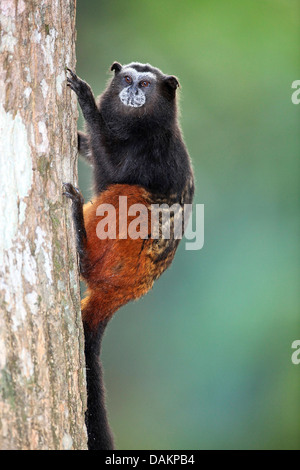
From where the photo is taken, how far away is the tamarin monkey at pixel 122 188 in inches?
127

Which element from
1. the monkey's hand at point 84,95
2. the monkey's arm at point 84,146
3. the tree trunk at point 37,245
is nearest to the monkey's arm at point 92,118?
the monkey's hand at point 84,95

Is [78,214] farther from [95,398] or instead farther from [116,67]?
[116,67]

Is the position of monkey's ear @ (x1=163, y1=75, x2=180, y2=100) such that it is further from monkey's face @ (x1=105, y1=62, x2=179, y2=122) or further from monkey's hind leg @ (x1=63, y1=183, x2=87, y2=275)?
monkey's hind leg @ (x1=63, y1=183, x2=87, y2=275)

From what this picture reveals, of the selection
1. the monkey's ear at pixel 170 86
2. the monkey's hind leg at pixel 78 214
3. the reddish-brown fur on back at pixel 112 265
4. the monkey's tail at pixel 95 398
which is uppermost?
the monkey's ear at pixel 170 86

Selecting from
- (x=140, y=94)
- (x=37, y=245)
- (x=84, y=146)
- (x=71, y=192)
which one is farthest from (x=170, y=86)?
(x=37, y=245)

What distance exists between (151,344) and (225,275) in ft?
5.44

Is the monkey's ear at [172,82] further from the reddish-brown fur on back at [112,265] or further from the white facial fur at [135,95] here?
the reddish-brown fur on back at [112,265]

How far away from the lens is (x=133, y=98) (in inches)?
157

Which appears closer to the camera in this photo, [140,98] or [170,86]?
[140,98]

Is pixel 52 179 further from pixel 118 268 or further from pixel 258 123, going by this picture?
pixel 258 123

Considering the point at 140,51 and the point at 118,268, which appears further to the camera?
the point at 140,51

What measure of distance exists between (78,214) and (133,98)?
1287 mm

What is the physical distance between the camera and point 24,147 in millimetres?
2391

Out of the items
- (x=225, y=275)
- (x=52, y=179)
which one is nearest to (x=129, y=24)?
(x=225, y=275)
